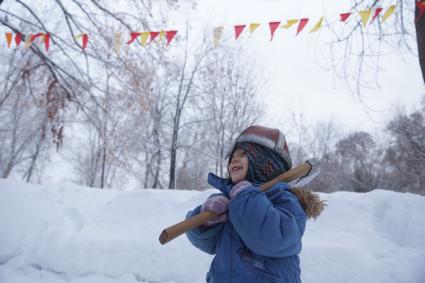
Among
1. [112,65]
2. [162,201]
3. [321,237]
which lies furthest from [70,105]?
[321,237]

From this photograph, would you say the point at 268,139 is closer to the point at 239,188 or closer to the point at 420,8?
the point at 239,188

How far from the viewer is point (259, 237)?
1177mm

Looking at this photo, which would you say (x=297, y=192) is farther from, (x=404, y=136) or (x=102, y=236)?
(x=404, y=136)

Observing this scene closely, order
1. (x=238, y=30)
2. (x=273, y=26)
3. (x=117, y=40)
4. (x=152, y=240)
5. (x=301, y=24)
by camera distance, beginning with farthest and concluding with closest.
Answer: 1. (x=117, y=40)
2. (x=238, y=30)
3. (x=273, y=26)
4. (x=301, y=24)
5. (x=152, y=240)

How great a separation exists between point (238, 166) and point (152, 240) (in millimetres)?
2620

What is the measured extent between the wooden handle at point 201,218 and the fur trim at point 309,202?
8 centimetres

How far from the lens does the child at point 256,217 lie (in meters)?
1.19

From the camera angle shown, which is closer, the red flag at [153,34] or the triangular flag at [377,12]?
the triangular flag at [377,12]

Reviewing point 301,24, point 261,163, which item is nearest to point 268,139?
point 261,163

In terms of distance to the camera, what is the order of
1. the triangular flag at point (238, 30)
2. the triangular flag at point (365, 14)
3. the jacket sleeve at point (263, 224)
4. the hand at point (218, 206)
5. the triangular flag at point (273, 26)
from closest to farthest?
the jacket sleeve at point (263, 224) < the hand at point (218, 206) < the triangular flag at point (365, 14) < the triangular flag at point (273, 26) < the triangular flag at point (238, 30)

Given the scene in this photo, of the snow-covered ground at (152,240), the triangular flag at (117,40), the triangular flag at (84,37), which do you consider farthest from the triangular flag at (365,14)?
the triangular flag at (84,37)

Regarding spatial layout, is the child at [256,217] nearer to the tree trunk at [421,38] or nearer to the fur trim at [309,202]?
the fur trim at [309,202]

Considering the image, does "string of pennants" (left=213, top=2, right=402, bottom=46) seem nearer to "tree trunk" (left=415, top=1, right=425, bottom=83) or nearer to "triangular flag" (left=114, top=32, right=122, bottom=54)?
"tree trunk" (left=415, top=1, right=425, bottom=83)

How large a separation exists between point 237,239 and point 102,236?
298 centimetres
